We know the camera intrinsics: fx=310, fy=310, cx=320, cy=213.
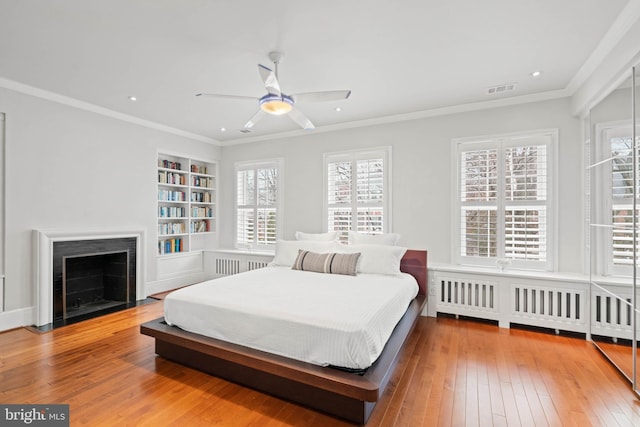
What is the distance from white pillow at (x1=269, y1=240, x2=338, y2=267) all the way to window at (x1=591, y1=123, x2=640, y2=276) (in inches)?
113

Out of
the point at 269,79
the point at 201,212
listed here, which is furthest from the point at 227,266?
the point at 269,79

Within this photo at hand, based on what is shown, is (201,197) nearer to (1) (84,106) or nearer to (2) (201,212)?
(2) (201,212)

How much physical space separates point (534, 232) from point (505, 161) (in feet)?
3.14

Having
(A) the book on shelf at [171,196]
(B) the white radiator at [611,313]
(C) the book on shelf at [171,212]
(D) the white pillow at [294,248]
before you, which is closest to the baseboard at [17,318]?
(C) the book on shelf at [171,212]

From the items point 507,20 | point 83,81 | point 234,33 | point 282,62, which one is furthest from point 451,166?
point 83,81

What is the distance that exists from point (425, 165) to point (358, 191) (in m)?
1.08

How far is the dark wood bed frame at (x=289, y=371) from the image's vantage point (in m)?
1.94

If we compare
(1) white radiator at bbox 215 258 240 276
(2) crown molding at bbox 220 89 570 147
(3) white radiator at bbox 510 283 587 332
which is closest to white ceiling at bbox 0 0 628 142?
(2) crown molding at bbox 220 89 570 147

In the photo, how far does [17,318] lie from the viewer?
356cm

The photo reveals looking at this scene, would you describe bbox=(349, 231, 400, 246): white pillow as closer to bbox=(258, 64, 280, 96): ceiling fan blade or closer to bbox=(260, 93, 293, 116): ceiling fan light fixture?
bbox=(260, 93, 293, 116): ceiling fan light fixture

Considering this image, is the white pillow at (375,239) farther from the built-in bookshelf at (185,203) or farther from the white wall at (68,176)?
the white wall at (68,176)

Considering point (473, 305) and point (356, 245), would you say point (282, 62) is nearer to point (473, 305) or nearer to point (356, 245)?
point (356, 245)

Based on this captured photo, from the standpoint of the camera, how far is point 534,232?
386 cm

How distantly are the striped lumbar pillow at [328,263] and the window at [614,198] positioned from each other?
2.45m
